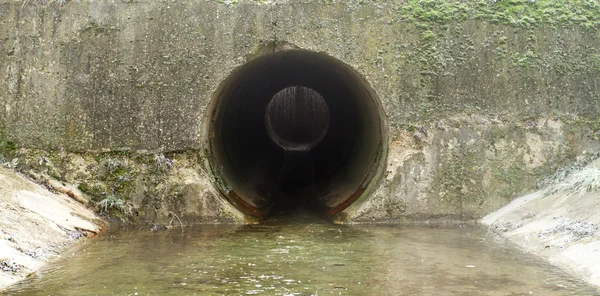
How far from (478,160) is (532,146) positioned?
83 cm

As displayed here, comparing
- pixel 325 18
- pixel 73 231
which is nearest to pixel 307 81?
pixel 325 18

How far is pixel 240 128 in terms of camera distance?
14.3 metres

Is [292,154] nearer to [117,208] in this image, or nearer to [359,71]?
[359,71]

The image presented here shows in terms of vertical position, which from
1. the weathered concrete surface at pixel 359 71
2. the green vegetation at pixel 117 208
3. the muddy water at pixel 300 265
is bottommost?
the muddy water at pixel 300 265

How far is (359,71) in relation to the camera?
8.44 m

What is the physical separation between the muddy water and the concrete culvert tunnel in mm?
1877

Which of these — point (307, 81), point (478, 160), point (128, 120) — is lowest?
point (478, 160)

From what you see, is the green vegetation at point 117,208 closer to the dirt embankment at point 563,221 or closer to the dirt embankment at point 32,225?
the dirt embankment at point 32,225

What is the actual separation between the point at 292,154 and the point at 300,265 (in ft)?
50.1

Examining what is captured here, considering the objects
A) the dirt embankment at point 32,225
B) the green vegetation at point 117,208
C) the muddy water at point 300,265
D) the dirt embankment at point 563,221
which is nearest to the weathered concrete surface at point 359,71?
the green vegetation at point 117,208

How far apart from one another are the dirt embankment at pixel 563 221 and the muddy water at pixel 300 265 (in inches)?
8.8

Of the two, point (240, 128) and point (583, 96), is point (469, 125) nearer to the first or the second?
point (583, 96)

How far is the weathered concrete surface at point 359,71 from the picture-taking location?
8.40m

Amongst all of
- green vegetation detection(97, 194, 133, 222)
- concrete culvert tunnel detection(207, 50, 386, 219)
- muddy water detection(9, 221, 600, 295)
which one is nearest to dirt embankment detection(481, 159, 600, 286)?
muddy water detection(9, 221, 600, 295)
